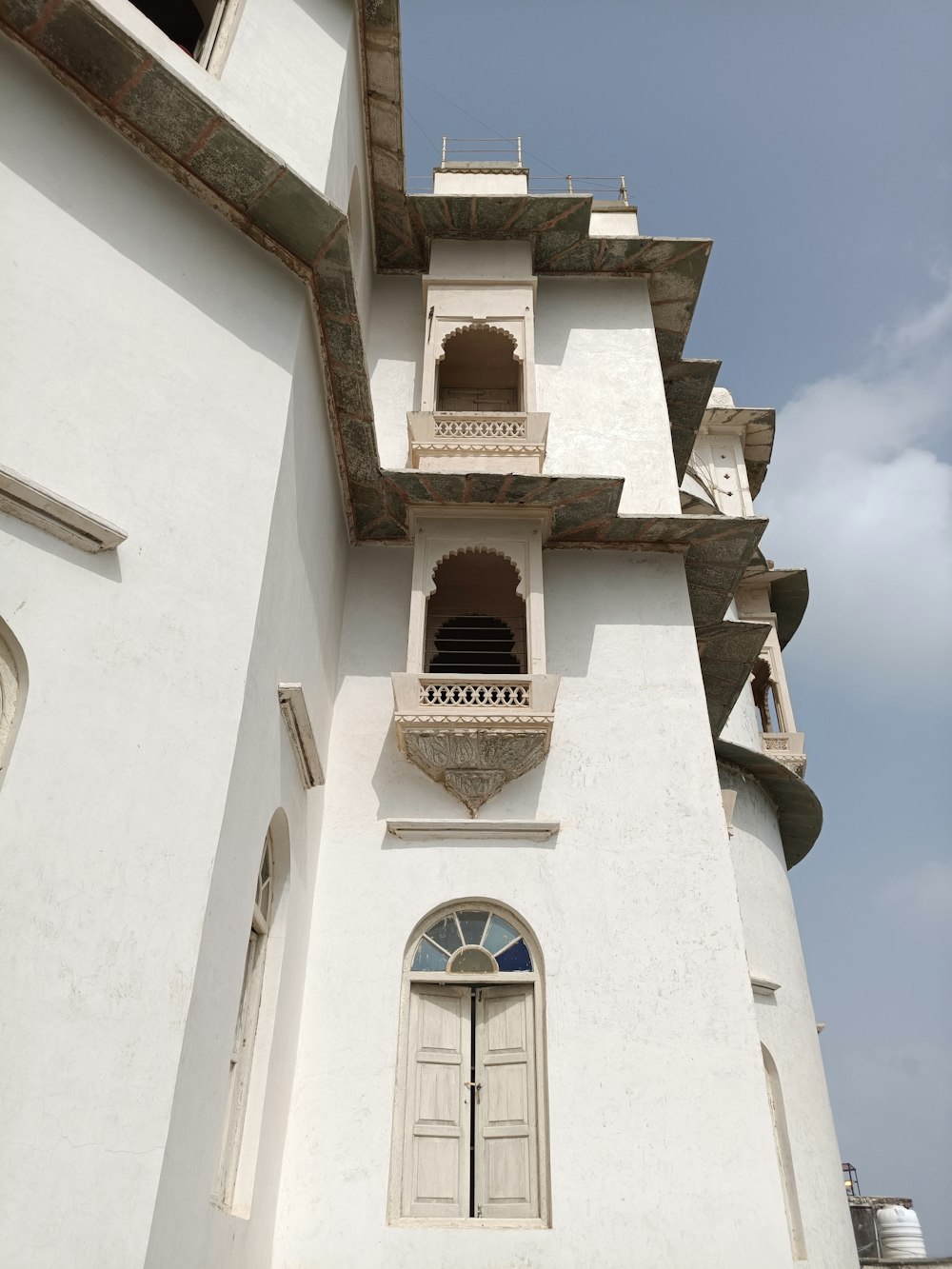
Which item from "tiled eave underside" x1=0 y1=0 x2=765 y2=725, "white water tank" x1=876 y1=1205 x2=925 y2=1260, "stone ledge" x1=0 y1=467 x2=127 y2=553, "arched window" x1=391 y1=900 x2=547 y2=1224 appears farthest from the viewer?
"white water tank" x1=876 y1=1205 x2=925 y2=1260

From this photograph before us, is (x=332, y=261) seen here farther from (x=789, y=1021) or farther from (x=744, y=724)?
(x=789, y=1021)

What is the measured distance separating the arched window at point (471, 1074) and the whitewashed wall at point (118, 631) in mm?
1399

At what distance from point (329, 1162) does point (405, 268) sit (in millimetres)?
10923

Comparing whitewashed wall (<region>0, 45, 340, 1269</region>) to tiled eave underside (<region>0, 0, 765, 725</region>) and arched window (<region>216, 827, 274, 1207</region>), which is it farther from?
arched window (<region>216, 827, 274, 1207</region>)

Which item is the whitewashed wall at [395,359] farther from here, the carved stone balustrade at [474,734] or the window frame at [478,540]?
the carved stone balustrade at [474,734]

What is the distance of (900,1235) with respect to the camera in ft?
56.2

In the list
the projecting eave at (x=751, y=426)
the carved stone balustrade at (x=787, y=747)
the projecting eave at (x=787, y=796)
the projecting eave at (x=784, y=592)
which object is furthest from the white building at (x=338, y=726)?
the projecting eave at (x=751, y=426)

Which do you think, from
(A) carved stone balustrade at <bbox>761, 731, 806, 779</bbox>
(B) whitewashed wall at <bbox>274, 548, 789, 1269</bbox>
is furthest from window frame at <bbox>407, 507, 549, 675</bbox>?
(A) carved stone balustrade at <bbox>761, 731, 806, 779</bbox>

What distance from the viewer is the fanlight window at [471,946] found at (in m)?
9.37

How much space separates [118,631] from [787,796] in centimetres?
1163

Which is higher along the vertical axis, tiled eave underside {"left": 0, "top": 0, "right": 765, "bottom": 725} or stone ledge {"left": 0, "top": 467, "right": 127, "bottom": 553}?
tiled eave underside {"left": 0, "top": 0, "right": 765, "bottom": 725}

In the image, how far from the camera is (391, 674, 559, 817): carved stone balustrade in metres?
9.93

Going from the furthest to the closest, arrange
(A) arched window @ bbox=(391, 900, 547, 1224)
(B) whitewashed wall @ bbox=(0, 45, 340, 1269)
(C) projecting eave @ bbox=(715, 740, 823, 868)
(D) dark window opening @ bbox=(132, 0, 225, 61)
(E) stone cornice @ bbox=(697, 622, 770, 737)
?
(C) projecting eave @ bbox=(715, 740, 823, 868)
(E) stone cornice @ bbox=(697, 622, 770, 737)
(D) dark window opening @ bbox=(132, 0, 225, 61)
(A) arched window @ bbox=(391, 900, 547, 1224)
(B) whitewashed wall @ bbox=(0, 45, 340, 1269)

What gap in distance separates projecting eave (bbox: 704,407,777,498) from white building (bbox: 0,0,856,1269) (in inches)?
252
